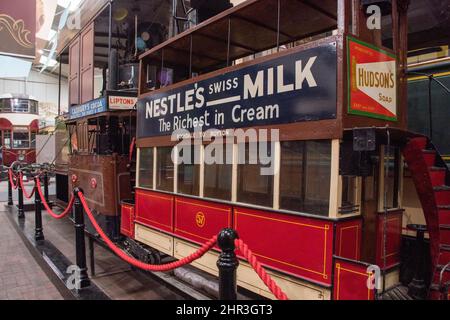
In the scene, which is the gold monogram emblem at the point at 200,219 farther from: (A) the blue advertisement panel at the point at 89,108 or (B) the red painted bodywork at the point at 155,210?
(A) the blue advertisement panel at the point at 89,108

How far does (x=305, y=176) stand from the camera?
3182mm

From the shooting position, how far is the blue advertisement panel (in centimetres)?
695

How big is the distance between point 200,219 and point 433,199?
2415 millimetres

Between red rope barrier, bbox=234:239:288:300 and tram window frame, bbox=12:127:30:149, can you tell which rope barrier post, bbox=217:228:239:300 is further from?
tram window frame, bbox=12:127:30:149

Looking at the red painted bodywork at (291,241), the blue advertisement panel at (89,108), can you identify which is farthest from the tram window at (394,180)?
the blue advertisement panel at (89,108)

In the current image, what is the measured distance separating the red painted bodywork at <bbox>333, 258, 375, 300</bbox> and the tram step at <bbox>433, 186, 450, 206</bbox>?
1.35 metres

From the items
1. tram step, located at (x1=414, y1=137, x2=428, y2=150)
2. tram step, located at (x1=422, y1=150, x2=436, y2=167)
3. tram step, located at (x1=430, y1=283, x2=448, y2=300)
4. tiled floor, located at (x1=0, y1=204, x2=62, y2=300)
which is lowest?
tiled floor, located at (x1=0, y1=204, x2=62, y2=300)

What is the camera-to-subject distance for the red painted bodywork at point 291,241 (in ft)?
9.02

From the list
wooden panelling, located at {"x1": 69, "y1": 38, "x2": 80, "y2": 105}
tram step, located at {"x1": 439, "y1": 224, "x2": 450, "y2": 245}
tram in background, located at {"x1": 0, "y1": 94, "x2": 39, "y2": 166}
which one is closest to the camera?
tram step, located at {"x1": 439, "y1": 224, "x2": 450, "y2": 245}

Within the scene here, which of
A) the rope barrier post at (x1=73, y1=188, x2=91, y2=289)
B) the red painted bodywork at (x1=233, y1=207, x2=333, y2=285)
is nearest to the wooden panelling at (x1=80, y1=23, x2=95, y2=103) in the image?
the rope barrier post at (x1=73, y1=188, x2=91, y2=289)

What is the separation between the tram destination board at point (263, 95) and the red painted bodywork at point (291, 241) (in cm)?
87

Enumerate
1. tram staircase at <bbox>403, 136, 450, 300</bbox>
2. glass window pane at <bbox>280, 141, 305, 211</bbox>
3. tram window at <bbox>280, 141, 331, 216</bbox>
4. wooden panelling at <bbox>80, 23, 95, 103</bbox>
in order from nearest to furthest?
1. tram window at <bbox>280, 141, 331, 216</bbox>
2. glass window pane at <bbox>280, 141, 305, 211</bbox>
3. tram staircase at <bbox>403, 136, 450, 300</bbox>
4. wooden panelling at <bbox>80, 23, 95, 103</bbox>
